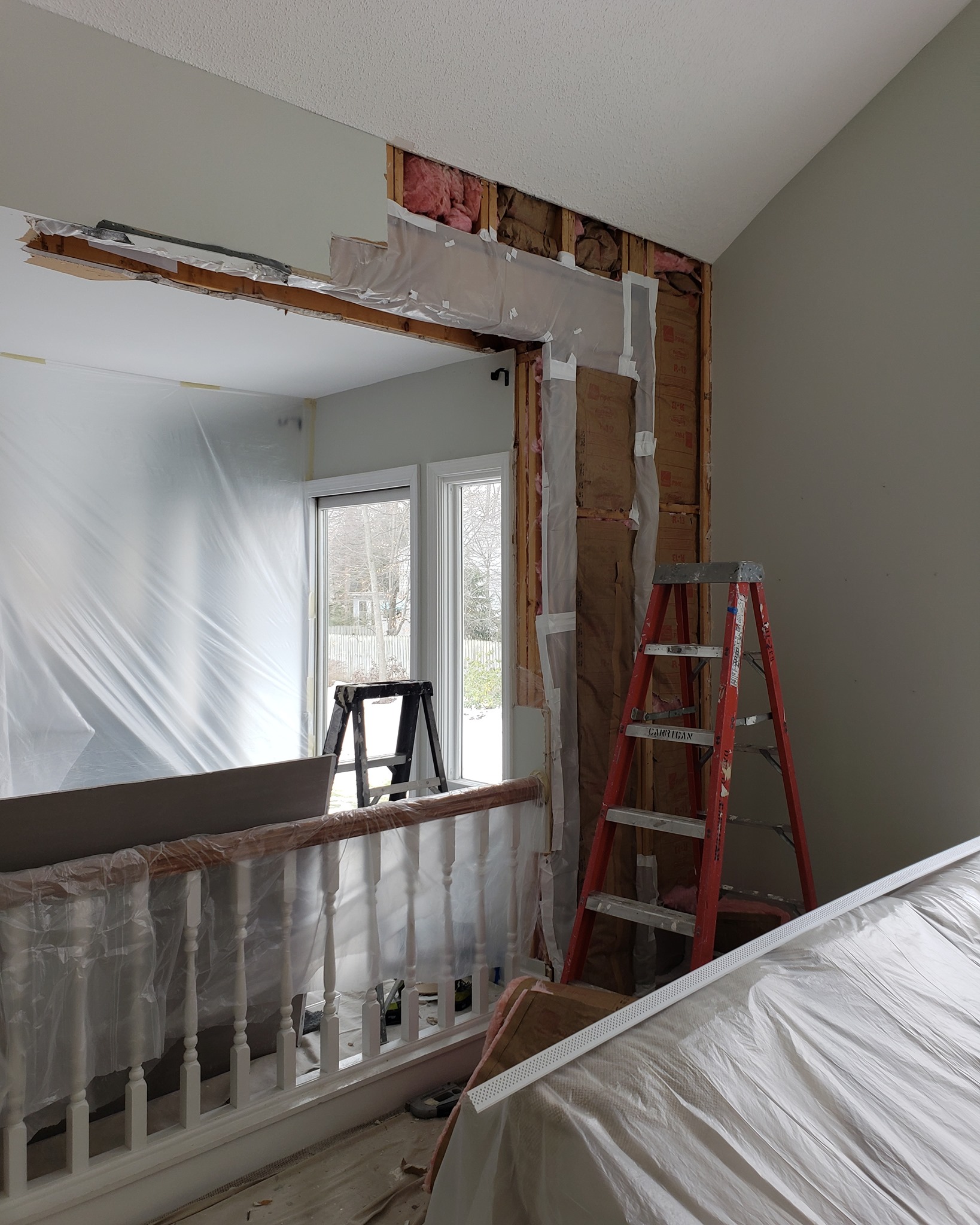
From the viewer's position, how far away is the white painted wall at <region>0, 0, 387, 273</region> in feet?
5.61

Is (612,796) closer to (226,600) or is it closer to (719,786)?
(719,786)

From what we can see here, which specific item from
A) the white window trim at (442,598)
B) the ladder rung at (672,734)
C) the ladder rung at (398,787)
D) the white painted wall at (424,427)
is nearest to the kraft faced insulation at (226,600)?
the white painted wall at (424,427)

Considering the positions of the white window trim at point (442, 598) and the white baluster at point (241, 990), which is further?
the white window trim at point (442, 598)

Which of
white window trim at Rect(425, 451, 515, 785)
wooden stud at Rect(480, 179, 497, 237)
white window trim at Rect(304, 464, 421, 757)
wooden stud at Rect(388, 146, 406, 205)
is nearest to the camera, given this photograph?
wooden stud at Rect(388, 146, 406, 205)

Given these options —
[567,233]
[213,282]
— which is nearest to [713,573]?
[567,233]

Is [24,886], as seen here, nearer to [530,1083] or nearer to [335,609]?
[530,1083]

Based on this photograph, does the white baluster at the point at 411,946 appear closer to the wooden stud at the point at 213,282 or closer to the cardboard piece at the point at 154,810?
the cardboard piece at the point at 154,810

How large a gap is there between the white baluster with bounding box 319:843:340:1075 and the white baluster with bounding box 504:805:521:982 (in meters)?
0.63

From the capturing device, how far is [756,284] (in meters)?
3.05

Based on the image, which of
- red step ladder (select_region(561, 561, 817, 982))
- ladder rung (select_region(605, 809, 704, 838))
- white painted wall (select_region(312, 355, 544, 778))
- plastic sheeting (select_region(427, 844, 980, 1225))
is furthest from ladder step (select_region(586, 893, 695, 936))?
plastic sheeting (select_region(427, 844, 980, 1225))

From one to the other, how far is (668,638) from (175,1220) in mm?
2152

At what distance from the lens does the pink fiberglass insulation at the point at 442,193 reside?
2326mm

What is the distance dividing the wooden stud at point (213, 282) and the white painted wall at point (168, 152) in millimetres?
148

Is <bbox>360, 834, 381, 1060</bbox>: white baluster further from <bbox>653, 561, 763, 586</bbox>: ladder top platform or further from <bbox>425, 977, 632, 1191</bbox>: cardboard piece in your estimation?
<bbox>653, 561, 763, 586</bbox>: ladder top platform
